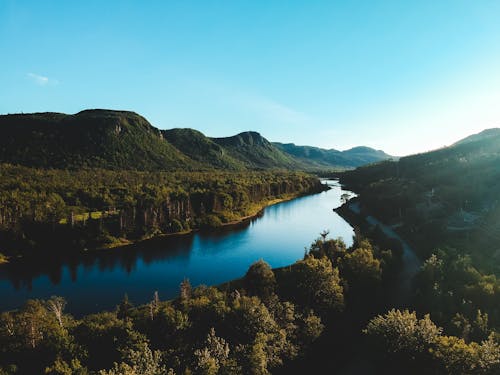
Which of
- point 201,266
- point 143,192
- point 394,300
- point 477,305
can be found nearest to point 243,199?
point 143,192

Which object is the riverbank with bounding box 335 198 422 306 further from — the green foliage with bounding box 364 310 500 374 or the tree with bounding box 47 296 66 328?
the tree with bounding box 47 296 66 328

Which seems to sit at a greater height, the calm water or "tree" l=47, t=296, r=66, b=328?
"tree" l=47, t=296, r=66, b=328

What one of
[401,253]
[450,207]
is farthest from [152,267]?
[450,207]

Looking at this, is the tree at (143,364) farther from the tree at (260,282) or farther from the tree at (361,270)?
the tree at (361,270)

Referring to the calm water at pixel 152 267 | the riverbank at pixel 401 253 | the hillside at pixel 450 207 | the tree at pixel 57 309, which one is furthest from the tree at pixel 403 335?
the calm water at pixel 152 267

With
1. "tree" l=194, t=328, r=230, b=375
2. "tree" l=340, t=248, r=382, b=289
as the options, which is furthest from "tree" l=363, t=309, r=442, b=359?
"tree" l=194, t=328, r=230, b=375

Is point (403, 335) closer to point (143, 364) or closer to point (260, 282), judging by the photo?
point (260, 282)

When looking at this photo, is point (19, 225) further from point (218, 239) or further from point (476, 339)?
point (476, 339)
